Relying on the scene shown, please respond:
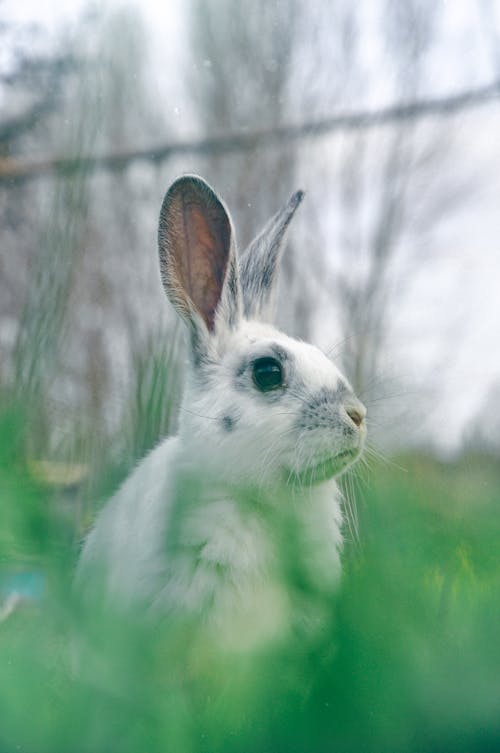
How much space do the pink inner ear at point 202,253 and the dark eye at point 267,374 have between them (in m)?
0.06

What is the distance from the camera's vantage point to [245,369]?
59cm

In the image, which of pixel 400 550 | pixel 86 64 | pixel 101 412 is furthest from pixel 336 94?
pixel 400 550

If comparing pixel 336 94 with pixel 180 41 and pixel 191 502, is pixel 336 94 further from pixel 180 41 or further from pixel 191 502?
pixel 191 502

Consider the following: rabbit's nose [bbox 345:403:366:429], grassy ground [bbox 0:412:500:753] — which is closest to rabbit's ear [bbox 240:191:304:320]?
rabbit's nose [bbox 345:403:366:429]

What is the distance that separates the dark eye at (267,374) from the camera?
570 millimetres

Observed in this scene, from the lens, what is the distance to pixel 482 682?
16 centimetres

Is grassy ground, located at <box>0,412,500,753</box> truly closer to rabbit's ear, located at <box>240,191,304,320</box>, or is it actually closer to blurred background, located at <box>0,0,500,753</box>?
blurred background, located at <box>0,0,500,753</box>

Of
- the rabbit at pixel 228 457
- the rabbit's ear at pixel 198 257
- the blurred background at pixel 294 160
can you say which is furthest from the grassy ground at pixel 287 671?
the rabbit's ear at pixel 198 257

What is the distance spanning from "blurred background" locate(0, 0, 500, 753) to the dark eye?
0.12ft

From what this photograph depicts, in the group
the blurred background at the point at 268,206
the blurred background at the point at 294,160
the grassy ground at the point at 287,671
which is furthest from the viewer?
the blurred background at the point at 294,160

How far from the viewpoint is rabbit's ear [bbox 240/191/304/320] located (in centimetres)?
48

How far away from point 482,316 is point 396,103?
195 millimetres

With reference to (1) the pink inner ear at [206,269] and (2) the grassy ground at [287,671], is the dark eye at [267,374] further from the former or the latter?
(2) the grassy ground at [287,671]

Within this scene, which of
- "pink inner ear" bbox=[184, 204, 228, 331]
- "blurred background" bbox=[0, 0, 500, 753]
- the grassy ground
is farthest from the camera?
"pink inner ear" bbox=[184, 204, 228, 331]
